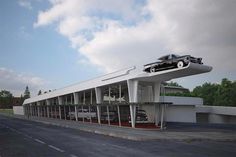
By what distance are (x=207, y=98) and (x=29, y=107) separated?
53.9 m

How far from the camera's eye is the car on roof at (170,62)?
1010 inches

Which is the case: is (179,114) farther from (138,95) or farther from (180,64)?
(180,64)

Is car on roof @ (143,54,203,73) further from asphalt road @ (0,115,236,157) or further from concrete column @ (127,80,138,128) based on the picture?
asphalt road @ (0,115,236,157)

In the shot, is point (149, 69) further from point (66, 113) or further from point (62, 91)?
point (66, 113)

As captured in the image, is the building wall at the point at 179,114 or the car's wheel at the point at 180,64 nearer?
the car's wheel at the point at 180,64

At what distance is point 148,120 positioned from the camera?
126 feet

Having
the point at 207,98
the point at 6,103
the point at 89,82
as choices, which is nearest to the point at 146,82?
the point at 89,82

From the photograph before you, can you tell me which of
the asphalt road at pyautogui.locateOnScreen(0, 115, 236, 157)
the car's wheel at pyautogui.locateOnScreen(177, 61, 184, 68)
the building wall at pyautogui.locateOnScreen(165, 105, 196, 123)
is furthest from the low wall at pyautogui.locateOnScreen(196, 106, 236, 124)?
the asphalt road at pyautogui.locateOnScreen(0, 115, 236, 157)

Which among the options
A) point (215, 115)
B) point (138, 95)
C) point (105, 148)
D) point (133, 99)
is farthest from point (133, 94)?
point (215, 115)

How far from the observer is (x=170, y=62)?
27.3 m

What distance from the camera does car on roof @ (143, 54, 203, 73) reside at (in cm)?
2566

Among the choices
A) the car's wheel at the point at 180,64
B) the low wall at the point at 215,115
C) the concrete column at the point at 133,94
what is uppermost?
the car's wheel at the point at 180,64

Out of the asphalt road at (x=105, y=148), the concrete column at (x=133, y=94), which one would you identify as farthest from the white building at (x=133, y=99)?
the asphalt road at (x=105, y=148)

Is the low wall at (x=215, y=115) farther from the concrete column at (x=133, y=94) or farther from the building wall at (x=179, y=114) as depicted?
the concrete column at (x=133, y=94)
